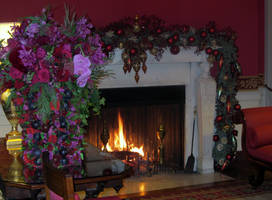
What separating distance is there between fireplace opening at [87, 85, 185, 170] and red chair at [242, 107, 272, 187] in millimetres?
1066

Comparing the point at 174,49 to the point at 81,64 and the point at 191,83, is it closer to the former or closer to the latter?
the point at 191,83

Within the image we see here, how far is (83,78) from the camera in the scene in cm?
215

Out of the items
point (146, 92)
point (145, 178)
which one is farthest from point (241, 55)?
point (145, 178)

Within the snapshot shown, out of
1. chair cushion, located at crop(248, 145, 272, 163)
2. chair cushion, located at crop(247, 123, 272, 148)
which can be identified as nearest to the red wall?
chair cushion, located at crop(247, 123, 272, 148)

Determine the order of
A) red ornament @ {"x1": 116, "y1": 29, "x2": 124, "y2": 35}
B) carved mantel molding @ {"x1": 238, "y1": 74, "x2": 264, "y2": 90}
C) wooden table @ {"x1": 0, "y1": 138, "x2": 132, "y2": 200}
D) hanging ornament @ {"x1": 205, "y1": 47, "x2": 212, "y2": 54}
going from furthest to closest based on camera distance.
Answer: carved mantel molding @ {"x1": 238, "y1": 74, "x2": 264, "y2": 90}, hanging ornament @ {"x1": 205, "y1": 47, "x2": 212, "y2": 54}, red ornament @ {"x1": 116, "y1": 29, "x2": 124, "y2": 35}, wooden table @ {"x1": 0, "y1": 138, "x2": 132, "y2": 200}

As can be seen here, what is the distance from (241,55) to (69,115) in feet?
13.9

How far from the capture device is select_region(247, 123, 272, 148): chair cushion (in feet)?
14.5

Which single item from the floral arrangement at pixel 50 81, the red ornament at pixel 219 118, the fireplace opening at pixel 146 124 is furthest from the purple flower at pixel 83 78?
the red ornament at pixel 219 118

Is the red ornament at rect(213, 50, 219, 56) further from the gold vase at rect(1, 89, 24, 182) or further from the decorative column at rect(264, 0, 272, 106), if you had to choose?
the gold vase at rect(1, 89, 24, 182)

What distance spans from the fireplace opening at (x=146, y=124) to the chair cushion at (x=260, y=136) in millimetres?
1172

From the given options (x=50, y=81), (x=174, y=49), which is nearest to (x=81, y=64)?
(x=50, y=81)

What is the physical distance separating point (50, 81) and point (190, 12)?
3770 millimetres

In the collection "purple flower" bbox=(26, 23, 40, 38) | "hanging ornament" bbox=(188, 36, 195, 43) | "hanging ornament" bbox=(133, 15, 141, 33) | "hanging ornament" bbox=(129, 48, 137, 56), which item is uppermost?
"hanging ornament" bbox=(133, 15, 141, 33)

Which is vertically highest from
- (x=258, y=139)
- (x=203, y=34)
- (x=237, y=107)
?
(x=203, y=34)
